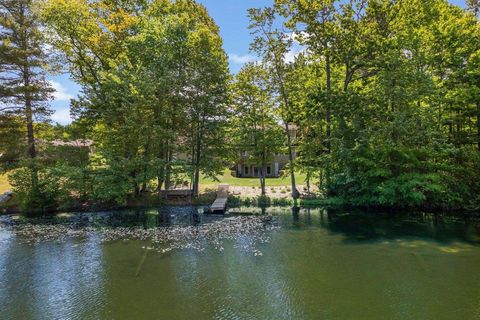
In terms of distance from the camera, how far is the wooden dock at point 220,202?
18.1 meters

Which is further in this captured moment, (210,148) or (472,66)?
(210,148)

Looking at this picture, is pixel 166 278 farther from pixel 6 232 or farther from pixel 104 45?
pixel 104 45

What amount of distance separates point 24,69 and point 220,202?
14.7 metres

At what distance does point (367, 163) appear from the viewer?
16.4 metres

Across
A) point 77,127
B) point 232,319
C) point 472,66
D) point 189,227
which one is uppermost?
point 472,66

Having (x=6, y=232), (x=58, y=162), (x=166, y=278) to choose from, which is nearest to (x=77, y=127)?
(x=58, y=162)

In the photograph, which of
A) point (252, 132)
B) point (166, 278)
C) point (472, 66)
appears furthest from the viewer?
point (252, 132)

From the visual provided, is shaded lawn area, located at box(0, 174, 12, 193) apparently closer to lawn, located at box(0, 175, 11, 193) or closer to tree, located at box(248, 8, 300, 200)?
lawn, located at box(0, 175, 11, 193)

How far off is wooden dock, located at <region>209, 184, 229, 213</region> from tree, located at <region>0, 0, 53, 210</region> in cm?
1043

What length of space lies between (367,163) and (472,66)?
729 cm

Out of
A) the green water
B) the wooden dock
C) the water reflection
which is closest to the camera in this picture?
the green water

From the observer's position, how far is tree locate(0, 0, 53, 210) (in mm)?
18281

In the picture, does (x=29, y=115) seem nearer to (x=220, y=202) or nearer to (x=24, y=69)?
(x=24, y=69)

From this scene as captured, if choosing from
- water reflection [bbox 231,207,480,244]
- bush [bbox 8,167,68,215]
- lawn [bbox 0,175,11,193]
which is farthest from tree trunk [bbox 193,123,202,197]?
lawn [bbox 0,175,11,193]
